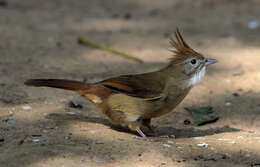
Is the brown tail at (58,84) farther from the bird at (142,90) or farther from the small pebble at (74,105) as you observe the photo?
the small pebble at (74,105)

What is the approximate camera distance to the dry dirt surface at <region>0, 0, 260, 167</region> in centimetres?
A: 426

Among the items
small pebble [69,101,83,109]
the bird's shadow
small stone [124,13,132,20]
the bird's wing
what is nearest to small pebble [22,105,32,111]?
the bird's shadow

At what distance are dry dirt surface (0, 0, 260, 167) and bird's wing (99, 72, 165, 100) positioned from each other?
463 mm

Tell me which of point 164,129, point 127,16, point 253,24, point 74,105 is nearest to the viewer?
point 164,129

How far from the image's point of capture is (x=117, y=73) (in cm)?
676

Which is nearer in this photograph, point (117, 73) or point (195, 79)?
point (195, 79)

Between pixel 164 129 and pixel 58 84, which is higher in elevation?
pixel 58 84

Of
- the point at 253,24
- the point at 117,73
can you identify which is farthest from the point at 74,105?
A: the point at 253,24

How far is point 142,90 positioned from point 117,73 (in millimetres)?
1842

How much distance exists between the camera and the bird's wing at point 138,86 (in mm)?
4934

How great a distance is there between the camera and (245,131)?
530 centimetres

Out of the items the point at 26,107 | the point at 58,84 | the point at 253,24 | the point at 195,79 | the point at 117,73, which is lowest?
Result: the point at 26,107

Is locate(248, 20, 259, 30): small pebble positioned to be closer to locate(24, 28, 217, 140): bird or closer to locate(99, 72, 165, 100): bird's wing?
locate(24, 28, 217, 140): bird

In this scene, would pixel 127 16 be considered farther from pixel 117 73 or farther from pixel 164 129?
pixel 164 129
